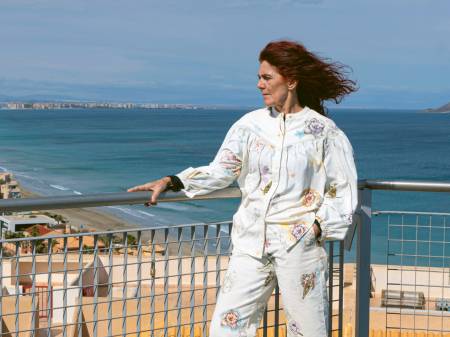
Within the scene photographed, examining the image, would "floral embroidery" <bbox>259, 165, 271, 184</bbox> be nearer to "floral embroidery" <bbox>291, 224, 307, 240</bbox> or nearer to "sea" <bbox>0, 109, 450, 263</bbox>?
"floral embroidery" <bbox>291, 224, 307, 240</bbox>

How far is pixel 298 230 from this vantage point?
302cm

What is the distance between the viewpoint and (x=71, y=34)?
149875 millimetres

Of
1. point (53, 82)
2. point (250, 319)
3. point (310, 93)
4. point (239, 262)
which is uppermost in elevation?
point (53, 82)

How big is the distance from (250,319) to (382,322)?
8.02 metres

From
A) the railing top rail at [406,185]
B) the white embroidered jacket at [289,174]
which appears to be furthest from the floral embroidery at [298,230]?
the railing top rail at [406,185]

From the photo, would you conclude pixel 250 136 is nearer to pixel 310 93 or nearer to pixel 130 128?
pixel 310 93

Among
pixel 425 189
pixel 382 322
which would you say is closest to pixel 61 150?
pixel 382 322

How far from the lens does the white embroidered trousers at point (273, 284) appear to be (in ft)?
9.93

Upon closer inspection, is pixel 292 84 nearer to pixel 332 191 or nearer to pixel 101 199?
pixel 332 191

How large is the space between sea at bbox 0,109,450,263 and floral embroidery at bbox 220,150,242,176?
25.4 metres

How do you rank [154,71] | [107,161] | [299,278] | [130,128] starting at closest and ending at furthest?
[299,278] < [107,161] < [130,128] < [154,71]

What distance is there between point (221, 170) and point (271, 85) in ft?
1.30

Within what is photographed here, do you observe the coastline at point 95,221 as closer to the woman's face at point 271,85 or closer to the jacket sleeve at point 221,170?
the jacket sleeve at point 221,170

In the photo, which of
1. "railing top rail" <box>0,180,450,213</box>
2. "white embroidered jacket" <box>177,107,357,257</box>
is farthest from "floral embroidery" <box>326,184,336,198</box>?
"railing top rail" <box>0,180,450,213</box>
